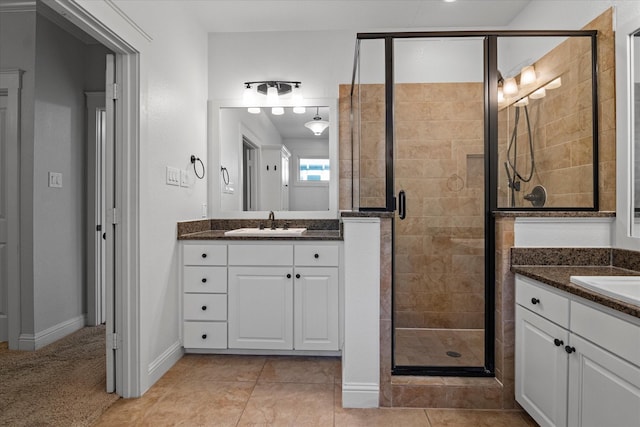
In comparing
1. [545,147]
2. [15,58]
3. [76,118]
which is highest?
[15,58]

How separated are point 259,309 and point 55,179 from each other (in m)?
1.98

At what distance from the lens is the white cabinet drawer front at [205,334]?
2.57 meters

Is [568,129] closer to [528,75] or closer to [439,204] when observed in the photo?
[528,75]

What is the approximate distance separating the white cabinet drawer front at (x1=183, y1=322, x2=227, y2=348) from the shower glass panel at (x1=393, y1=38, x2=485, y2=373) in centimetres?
124

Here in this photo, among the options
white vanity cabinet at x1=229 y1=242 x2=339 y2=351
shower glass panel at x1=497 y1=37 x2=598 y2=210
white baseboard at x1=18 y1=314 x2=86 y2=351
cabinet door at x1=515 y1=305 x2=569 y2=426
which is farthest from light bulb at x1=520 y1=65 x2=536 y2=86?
white baseboard at x1=18 y1=314 x2=86 y2=351

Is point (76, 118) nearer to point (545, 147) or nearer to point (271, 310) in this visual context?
point (271, 310)

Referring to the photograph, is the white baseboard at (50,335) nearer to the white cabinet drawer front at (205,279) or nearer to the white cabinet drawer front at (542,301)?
the white cabinet drawer front at (205,279)

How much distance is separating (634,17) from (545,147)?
0.71 metres

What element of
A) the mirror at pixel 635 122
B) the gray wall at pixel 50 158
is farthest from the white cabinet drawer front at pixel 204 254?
the mirror at pixel 635 122

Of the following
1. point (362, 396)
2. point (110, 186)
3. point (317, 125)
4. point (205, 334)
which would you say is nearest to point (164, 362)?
point (205, 334)

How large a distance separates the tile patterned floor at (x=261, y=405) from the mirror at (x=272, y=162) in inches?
51.8

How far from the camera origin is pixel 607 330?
125cm

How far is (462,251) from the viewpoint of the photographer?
215 cm

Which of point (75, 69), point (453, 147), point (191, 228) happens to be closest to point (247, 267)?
point (191, 228)
